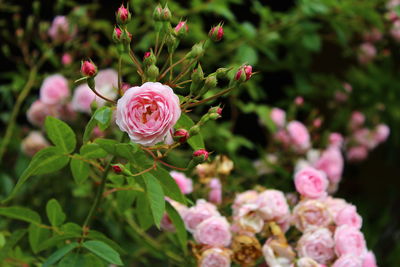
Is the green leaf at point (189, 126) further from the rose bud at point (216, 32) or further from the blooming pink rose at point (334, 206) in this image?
the blooming pink rose at point (334, 206)

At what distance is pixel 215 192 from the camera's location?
4.65 ft

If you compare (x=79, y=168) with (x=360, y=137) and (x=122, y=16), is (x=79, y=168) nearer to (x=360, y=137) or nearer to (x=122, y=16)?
(x=122, y=16)

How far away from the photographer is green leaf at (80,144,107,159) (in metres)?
0.95

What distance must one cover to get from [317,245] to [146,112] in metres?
0.51

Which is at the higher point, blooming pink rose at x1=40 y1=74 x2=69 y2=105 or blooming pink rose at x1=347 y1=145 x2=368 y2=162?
blooming pink rose at x1=347 y1=145 x2=368 y2=162

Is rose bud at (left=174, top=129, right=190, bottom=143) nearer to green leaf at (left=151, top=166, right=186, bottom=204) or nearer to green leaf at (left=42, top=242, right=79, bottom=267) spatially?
green leaf at (left=151, top=166, right=186, bottom=204)

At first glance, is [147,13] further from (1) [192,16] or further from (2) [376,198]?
(2) [376,198]

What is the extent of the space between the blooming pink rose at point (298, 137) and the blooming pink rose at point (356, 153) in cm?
51

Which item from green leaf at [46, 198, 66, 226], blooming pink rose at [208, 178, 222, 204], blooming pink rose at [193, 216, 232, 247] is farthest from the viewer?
blooming pink rose at [208, 178, 222, 204]

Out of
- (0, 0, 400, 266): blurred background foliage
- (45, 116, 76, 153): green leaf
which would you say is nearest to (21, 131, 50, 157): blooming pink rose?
(0, 0, 400, 266): blurred background foliage

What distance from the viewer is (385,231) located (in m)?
2.70

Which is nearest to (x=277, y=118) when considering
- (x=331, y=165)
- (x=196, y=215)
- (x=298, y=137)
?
(x=298, y=137)

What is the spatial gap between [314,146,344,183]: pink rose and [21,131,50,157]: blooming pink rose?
102cm

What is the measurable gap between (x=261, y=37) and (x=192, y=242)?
1.07 metres
